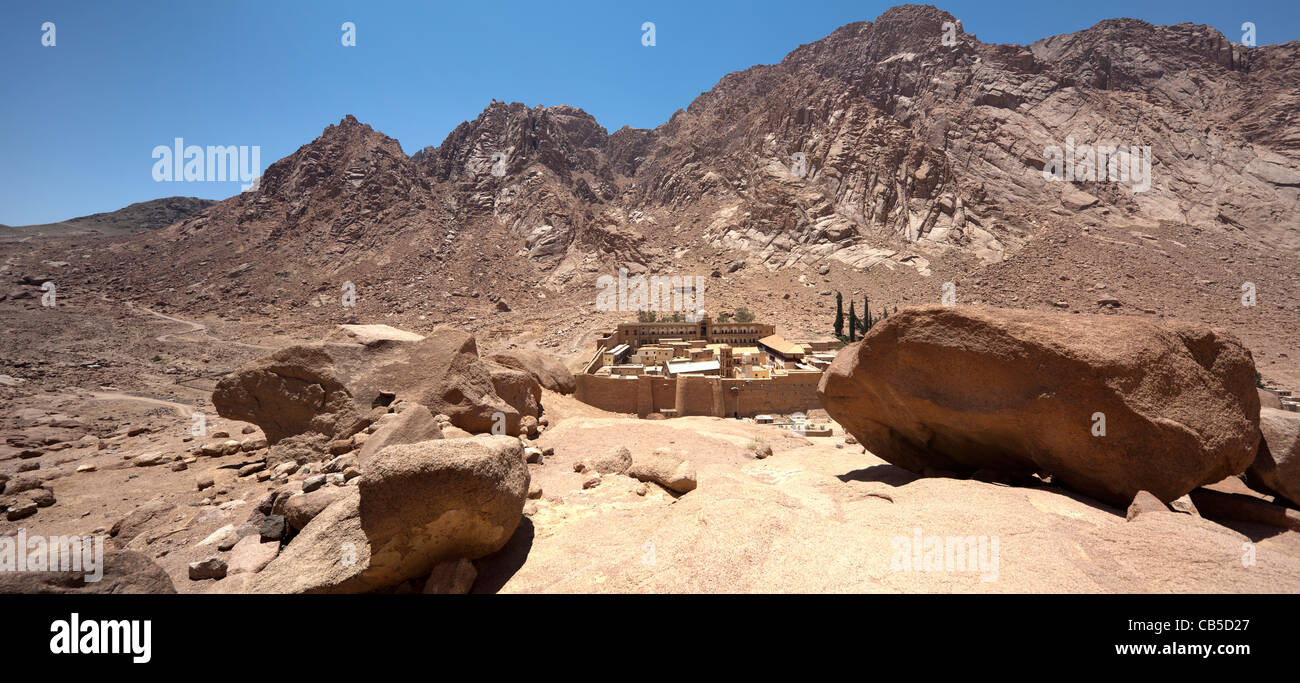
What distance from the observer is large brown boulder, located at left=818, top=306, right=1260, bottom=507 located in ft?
16.1

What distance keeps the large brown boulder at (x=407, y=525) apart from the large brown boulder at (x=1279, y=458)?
8.60 metres

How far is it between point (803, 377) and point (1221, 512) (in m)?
16.0

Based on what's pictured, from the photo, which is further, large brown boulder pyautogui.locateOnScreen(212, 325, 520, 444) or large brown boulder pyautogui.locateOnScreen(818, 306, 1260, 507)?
large brown boulder pyautogui.locateOnScreen(212, 325, 520, 444)

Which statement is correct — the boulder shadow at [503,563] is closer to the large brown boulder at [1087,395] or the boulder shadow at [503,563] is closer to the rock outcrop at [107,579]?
the rock outcrop at [107,579]

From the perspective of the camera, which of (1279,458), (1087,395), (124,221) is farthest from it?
(124,221)

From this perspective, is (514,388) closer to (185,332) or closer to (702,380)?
(702,380)

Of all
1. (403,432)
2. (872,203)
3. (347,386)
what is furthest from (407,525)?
(872,203)

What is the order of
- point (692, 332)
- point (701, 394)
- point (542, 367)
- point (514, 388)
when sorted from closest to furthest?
1. point (514, 388)
2. point (542, 367)
3. point (701, 394)
4. point (692, 332)

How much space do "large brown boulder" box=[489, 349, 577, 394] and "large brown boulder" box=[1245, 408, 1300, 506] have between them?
45.5ft

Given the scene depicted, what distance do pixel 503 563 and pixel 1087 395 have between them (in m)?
6.19

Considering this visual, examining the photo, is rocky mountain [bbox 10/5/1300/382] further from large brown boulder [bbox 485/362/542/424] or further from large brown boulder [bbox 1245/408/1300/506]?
large brown boulder [bbox 1245/408/1300/506]

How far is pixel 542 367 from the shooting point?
1639 cm

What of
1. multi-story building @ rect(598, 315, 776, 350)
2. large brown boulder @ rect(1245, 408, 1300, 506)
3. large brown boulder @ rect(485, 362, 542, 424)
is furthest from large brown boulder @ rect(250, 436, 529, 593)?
multi-story building @ rect(598, 315, 776, 350)

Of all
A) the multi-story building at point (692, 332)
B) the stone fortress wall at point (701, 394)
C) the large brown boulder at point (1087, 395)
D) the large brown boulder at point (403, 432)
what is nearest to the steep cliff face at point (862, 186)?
the multi-story building at point (692, 332)
